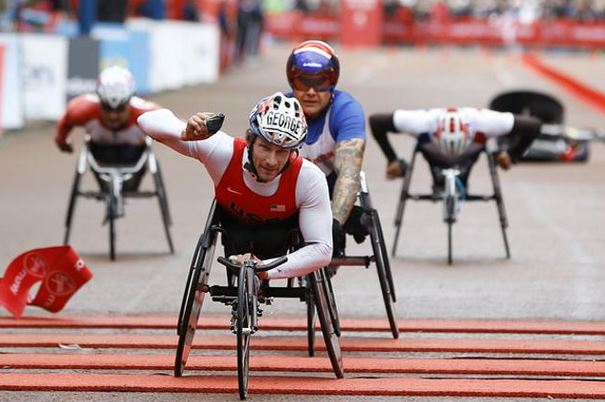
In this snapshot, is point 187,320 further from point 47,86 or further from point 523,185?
point 47,86

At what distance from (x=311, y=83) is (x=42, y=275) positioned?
6.92 feet

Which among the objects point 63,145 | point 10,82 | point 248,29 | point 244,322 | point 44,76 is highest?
point 244,322

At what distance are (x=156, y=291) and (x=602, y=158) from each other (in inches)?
500

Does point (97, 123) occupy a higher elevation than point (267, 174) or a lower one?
lower

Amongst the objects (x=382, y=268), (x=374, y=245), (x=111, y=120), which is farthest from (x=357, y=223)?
(x=111, y=120)

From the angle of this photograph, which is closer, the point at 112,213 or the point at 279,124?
the point at 279,124

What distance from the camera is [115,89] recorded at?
12.9 m

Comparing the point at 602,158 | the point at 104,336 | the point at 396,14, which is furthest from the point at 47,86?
the point at 396,14

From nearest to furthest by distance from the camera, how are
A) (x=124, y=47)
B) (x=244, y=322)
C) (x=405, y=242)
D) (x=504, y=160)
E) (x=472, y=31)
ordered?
(x=244, y=322)
(x=504, y=160)
(x=405, y=242)
(x=124, y=47)
(x=472, y=31)

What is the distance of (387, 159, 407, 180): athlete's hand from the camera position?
479 inches

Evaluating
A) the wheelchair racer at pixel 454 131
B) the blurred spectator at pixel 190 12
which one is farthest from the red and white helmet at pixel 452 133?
the blurred spectator at pixel 190 12

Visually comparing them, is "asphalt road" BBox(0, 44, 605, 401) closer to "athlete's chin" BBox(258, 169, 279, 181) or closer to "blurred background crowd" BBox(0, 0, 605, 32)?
"athlete's chin" BBox(258, 169, 279, 181)

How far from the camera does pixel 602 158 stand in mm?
23266

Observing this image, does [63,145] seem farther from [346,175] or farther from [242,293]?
[242,293]
